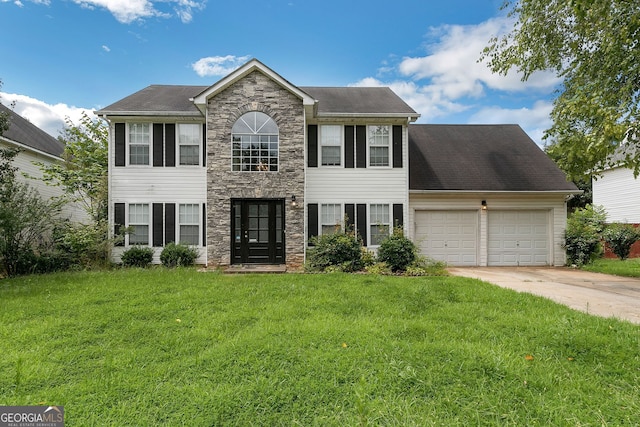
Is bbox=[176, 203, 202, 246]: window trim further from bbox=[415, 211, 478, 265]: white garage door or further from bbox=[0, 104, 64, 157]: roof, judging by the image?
bbox=[415, 211, 478, 265]: white garage door

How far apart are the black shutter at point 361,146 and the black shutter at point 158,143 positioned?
6941mm

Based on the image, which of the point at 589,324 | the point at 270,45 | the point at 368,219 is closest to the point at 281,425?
the point at 589,324

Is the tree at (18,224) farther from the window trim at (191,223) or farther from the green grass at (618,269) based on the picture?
the green grass at (618,269)

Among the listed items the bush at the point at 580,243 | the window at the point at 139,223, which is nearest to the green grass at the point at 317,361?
the window at the point at 139,223

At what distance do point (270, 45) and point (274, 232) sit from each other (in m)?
8.21

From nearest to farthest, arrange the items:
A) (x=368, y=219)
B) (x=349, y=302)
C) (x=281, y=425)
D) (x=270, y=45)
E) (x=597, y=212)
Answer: (x=281, y=425), (x=349, y=302), (x=368, y=219), (x=270, y=45), (x=597, y=212)

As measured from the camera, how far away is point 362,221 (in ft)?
35.9

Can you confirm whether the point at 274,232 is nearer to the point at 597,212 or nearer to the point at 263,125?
the point at 263,125

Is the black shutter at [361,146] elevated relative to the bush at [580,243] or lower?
elevated

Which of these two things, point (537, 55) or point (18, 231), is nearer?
point (18, 231)

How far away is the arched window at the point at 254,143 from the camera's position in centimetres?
1021

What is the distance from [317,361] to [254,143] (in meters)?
8.16

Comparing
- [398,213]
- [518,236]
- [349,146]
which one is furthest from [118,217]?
[518,236]

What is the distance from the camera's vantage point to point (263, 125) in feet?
33.6
